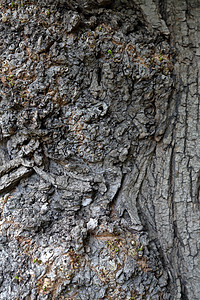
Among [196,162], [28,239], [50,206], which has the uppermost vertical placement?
[196,162]

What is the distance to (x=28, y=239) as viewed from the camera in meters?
1.23

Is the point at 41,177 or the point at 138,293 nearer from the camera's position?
the point at 138,293

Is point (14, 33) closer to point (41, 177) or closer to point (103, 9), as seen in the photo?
point (103, 9)

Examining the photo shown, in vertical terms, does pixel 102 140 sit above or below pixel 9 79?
below

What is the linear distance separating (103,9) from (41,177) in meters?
0.91

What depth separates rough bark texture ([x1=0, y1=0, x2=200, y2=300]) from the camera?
1.19 meters

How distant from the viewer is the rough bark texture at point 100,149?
3.92ft

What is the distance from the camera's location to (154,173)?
1.31m

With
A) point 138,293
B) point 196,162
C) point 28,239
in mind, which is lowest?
point 138,293

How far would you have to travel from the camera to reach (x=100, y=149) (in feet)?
4.12

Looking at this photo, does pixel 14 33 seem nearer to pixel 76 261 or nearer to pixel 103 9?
pixel 103 9

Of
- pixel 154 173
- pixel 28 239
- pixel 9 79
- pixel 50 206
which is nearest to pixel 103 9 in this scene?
pixel 9 79

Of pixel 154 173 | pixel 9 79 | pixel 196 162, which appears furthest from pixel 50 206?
pixel 196 162

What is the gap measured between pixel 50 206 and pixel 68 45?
2.69ft
